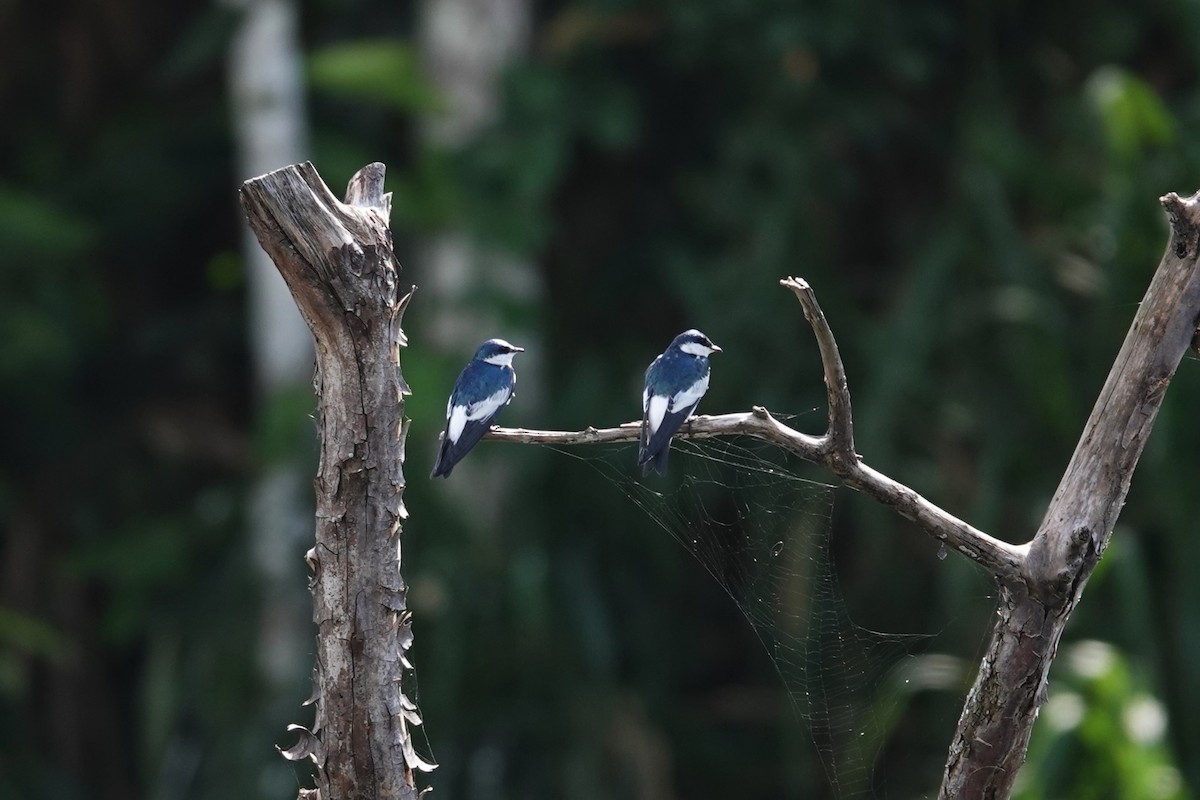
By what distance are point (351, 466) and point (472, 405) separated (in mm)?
1372

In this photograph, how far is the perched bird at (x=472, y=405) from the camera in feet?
13.7

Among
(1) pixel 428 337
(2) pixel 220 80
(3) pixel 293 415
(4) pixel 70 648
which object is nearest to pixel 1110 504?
(3) pixel 293 415

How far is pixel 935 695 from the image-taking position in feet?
28.7

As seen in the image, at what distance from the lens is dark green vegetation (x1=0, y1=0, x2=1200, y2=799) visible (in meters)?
7.99

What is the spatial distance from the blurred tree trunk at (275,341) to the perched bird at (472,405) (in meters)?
4.03

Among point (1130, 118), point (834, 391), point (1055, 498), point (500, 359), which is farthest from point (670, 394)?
point (1130, 118)

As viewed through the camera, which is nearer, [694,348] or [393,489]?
[393,489]

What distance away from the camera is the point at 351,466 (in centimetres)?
298

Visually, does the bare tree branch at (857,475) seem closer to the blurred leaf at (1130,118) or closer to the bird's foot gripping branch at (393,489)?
the bird's foot gripping branch at (393,489)

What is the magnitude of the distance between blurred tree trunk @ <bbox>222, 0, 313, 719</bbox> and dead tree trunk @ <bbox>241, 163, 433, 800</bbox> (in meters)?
5.42

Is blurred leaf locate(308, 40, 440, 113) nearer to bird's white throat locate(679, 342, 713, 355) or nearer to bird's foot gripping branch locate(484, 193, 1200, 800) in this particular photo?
bird's white throat locate(679, 342, 713, 355)

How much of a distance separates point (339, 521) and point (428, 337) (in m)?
6.07

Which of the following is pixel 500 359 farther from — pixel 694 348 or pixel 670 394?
pixel 670 394

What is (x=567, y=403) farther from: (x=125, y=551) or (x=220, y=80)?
(x=220, y=80)
